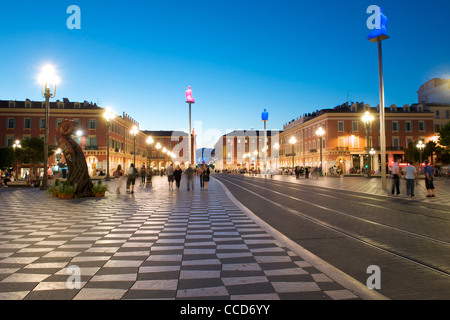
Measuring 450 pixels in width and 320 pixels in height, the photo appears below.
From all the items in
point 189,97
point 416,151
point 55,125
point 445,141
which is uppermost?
point 189,97

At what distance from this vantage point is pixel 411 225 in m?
8.31

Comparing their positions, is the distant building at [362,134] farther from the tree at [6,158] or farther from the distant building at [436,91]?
the tree at [6,158]

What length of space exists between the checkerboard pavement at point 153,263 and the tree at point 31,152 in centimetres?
3819

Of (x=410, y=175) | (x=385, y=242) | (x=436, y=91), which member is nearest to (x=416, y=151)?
(x=436, y=91)

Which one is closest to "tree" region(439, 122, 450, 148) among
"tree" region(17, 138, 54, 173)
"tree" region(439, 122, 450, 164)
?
"tree" region(439, 122, 450, 164)

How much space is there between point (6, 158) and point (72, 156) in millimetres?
38914

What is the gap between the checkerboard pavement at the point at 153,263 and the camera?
12.2 feet

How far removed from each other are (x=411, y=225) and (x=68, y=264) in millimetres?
8102

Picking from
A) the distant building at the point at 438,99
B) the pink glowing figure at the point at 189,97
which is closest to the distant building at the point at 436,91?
the distant building at the point at 438,99

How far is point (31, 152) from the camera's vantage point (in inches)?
1645

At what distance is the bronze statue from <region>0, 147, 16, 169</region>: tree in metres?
37.0

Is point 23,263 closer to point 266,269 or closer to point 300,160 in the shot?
point 266,269

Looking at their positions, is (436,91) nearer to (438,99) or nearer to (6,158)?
(438,99)

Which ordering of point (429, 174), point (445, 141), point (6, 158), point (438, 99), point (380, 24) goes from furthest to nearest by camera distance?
point (438, 99)
point (445, 141)
point (6, 158)
point (380, 24)
point (429, 174)
